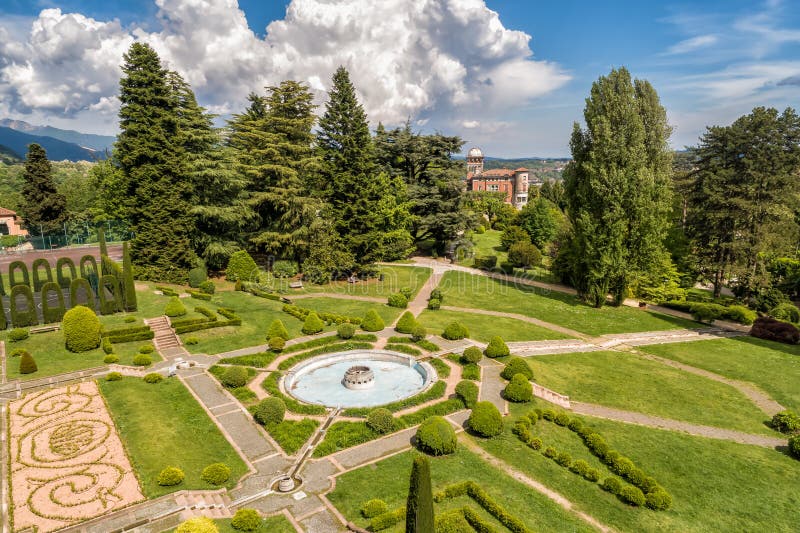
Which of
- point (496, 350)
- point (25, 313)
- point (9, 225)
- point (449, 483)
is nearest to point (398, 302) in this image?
point (496, 350)

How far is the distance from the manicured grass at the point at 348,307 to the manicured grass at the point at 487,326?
3048 mm

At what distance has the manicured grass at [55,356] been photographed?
84.7 ft

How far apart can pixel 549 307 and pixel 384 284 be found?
61.1 feet

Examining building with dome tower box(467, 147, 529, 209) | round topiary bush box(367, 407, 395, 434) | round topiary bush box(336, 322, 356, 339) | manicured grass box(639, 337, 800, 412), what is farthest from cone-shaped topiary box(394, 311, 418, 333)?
building with dome tower box(467, 147, 529, 209)

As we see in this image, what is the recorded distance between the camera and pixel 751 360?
3238 cm

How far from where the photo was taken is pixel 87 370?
2627 centimetres

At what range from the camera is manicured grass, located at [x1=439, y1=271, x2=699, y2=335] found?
39928 mm

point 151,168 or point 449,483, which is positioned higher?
point 151,168

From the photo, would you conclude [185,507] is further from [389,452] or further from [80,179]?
[80,179]

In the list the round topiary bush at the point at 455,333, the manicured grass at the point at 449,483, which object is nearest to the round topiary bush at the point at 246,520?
the manicured grass at the point at 449,483

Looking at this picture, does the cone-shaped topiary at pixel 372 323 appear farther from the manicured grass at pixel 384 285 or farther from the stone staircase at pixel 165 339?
the stone staircase at pixel 165 339

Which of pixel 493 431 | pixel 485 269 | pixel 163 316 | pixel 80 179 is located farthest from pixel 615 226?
pixel 80 179

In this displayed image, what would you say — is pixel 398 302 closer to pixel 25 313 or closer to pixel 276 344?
pixel 276 344

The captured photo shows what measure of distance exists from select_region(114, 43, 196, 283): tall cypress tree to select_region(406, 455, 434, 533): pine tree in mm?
41135
